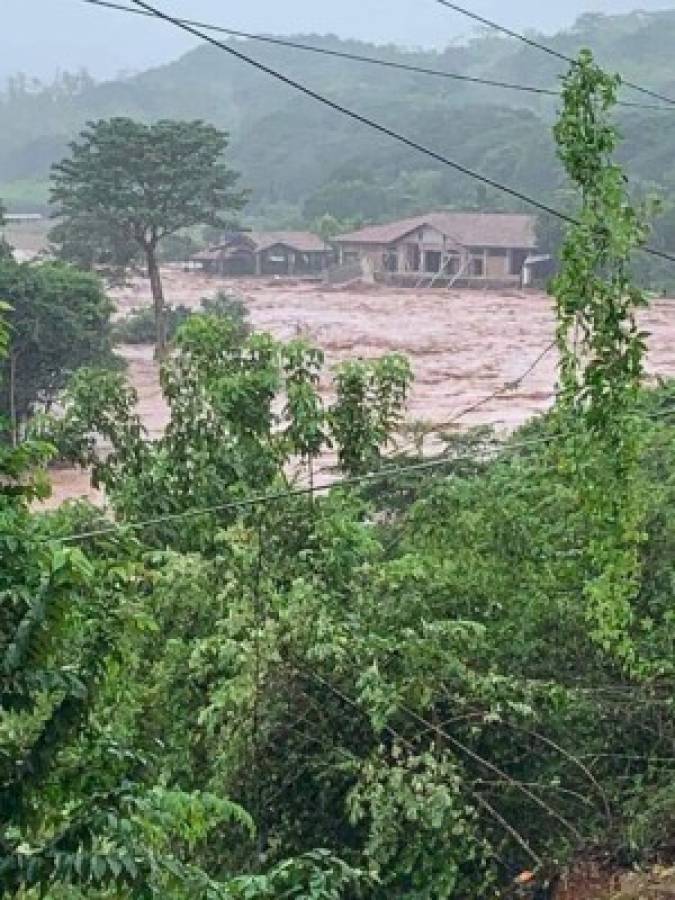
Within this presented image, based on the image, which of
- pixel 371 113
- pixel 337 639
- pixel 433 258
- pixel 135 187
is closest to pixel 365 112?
pixel 371 113

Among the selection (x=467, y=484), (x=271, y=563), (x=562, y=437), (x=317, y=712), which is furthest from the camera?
(x=467, y=484)

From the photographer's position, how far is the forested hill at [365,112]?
6003 centimetres

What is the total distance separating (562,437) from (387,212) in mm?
55374

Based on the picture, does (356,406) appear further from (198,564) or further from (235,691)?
(235,691)

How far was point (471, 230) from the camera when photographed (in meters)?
Result: 47.4

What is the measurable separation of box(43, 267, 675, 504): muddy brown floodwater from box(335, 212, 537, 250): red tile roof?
2.22 m

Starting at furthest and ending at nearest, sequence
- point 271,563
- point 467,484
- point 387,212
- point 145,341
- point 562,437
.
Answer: point 387,212, point 145,341, point 467,484, point 271,563, point 562,437

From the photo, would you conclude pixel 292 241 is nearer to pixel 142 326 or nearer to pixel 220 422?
pixel 142 326

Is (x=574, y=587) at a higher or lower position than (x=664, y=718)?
higher

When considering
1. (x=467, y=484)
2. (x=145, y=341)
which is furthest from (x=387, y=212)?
(x=467, y=484)

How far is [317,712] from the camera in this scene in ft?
17.5

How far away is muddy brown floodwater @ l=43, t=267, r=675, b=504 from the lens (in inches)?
942

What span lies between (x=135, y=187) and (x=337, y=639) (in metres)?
29.5

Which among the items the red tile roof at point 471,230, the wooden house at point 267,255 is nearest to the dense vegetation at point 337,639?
the red tile roof at point 471,230
